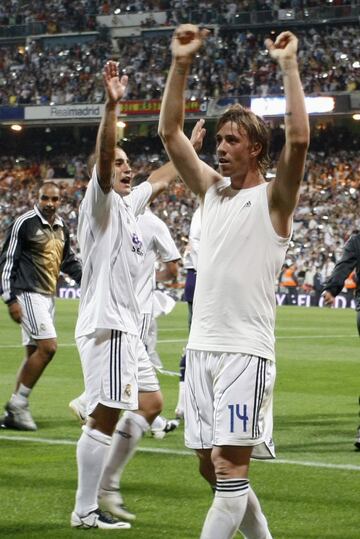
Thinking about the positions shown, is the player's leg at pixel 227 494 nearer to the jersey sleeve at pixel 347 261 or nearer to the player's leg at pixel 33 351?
the jersey sleeve at pixel 347 261

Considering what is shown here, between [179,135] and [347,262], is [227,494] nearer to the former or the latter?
[179,135]

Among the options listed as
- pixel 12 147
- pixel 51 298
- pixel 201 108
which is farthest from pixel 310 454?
pixel 12 147

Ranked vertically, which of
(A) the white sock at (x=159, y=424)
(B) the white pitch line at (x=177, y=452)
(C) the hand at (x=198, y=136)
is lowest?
(B) the white pitch line at (x=177, y=452)

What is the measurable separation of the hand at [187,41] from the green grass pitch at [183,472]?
281cm

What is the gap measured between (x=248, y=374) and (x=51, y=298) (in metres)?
6.26

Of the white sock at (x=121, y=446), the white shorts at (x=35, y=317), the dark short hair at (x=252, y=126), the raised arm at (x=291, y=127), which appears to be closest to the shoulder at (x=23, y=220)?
the white shorts at (x=35, y=317)

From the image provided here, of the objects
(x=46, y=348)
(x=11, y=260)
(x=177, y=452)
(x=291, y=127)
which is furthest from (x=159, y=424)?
(x=291, y=127)

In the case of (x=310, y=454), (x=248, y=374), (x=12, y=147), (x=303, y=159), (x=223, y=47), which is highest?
(x=223, y=47)

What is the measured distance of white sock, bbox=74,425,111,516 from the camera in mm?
6566

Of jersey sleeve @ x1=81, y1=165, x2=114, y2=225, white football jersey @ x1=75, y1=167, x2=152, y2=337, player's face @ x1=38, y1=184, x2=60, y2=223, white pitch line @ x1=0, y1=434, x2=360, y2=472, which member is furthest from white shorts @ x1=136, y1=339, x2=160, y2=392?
player's face @ x1=38, y1=184, x2=60, y2=223

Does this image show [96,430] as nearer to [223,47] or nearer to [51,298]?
[51,298]

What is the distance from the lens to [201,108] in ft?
176

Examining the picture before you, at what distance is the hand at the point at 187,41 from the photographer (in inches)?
206

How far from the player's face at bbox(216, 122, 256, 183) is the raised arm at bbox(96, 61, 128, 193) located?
3.12 ft
